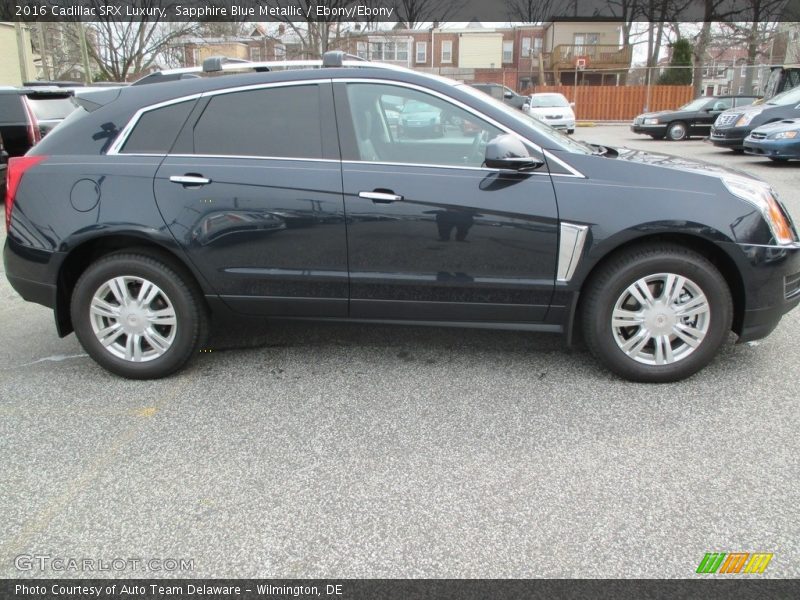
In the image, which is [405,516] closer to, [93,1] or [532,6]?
[93,1]

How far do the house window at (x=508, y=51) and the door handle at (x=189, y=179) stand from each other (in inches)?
2199

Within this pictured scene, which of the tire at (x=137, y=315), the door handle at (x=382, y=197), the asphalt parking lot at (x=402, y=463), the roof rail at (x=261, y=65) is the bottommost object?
the asphalt parking lot at (x=402, y=463)

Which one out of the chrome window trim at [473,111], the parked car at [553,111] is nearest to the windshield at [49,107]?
the chrome window trim at [473,111]

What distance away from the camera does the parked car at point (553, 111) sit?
23533mm

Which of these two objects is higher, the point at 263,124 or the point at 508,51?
the point at 508,51

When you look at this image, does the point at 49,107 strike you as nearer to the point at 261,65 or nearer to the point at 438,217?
the point at 261,65

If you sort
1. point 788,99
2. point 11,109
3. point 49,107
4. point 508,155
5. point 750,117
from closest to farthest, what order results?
point 508,155 → point 11,109 → point 49,107 → point 788,99 → point 750,117

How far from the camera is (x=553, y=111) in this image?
78.2ft

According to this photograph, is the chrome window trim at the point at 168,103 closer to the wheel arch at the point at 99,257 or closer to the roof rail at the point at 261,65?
the roof rail at the point at 261,65

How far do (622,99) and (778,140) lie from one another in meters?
23.1

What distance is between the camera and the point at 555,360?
406cm

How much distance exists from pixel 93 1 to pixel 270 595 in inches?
1458

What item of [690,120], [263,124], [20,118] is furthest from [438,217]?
[690,120]

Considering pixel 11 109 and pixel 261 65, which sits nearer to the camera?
pixel 261 65
